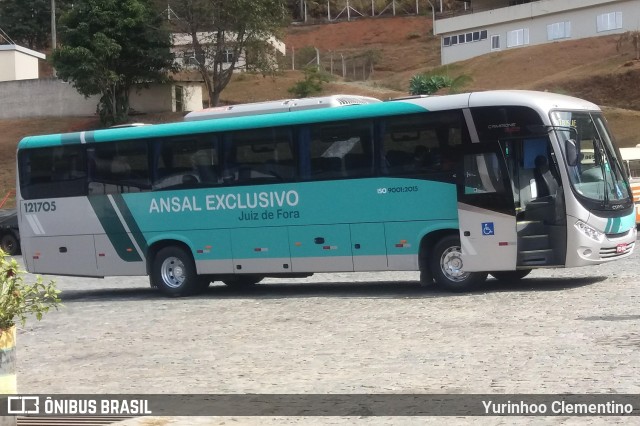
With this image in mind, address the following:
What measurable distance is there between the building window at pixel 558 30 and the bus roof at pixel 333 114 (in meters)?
49.0

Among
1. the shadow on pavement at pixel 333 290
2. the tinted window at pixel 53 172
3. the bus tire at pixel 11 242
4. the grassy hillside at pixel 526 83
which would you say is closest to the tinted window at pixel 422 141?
the shadow on pavement at pixel 333 290

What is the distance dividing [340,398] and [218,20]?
4846 cm

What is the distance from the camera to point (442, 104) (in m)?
17.2

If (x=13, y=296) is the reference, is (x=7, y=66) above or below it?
above

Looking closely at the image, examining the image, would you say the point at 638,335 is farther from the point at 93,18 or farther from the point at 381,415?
the point at 93,18

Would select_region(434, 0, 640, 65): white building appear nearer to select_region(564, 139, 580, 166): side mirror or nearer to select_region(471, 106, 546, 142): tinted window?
select_region(471, 106, 546, 142): tinted window

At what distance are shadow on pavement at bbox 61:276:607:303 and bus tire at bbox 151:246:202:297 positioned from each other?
0.23m

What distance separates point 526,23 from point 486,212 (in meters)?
52.8

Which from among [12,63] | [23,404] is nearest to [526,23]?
[12,63]

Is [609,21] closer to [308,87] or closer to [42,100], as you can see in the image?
[308,87]

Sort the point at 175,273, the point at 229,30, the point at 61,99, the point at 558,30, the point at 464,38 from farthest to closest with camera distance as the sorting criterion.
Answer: the point at 464,38 < the point at 558,30 < the point at 61,99 < the point at 229,30 < the point at 175,273

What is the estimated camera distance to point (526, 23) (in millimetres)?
67125

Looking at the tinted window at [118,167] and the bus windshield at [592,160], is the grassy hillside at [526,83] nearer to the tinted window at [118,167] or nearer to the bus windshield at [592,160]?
the bus windshield at [592,160]

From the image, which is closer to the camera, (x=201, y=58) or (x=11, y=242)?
(x=11, y=242)
